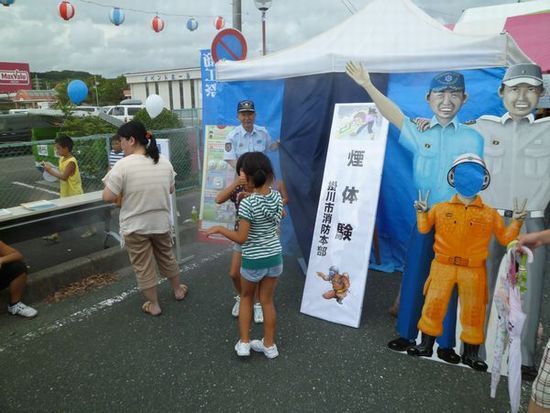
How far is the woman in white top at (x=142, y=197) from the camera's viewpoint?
323 centimetres

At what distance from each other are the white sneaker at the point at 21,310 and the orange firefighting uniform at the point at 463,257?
3328 mm

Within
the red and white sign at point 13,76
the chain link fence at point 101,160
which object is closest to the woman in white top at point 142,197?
the chain link fence at point 101,160

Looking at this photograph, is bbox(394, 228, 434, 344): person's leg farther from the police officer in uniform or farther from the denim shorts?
the police officer in uniform

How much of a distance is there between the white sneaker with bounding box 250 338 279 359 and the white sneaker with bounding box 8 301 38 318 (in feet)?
6.77

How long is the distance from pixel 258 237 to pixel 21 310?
2.41m

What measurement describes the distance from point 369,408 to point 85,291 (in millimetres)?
3041

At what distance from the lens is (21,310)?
3.49 meters

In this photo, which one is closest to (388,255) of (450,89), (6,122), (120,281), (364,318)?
(364,318)

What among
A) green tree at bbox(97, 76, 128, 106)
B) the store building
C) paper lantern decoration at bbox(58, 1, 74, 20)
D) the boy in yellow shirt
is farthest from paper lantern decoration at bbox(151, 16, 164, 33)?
green tree at bbox(97, 76, 128, 106)

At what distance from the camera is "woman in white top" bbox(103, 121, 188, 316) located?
3232 mm

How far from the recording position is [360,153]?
344cm

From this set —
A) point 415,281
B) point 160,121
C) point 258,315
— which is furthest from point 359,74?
point 160,121

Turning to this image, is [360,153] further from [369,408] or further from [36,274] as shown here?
[36,274]

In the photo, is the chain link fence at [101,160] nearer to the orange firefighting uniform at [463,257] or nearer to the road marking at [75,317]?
the road marking at [75,317]
